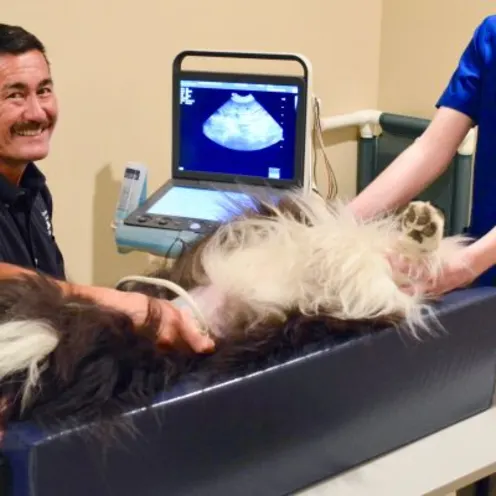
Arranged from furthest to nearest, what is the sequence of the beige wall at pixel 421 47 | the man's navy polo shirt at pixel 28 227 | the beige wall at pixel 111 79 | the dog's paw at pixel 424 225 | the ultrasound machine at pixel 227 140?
1. the beige wall at pixel 421 47
2. the beige wall at pixel 111 79
3. the ultrasound machine at pixel 227 140
4. the man's navy polo shirt at pixel 28 227
5. the dog's paw at pixel 424 225

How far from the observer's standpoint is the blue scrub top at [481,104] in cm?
123

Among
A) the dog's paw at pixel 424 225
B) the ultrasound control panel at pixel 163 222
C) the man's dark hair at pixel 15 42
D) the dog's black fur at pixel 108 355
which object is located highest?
the man's dark hair at pixel 15 42

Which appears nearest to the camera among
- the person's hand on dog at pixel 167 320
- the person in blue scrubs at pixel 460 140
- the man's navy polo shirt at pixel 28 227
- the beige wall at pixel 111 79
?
the person's hand on dog at pixel 167 320

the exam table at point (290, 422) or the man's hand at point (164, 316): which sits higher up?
the man's hand at point (164, 316)

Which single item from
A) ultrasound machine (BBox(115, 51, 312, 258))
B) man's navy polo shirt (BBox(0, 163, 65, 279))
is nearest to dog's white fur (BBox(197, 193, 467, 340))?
man's navy polo shirt (BBox(0, 163, 65, 279))

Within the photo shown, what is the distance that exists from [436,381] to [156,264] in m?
0.39

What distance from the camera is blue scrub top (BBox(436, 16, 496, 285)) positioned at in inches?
48.5

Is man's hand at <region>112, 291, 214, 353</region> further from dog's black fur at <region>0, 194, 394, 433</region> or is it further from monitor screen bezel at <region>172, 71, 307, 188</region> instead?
monitor screen bezel at <region>172, 71, 307, 188</region>

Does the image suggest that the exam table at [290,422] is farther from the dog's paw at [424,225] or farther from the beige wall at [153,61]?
the beige wall at [153,61]

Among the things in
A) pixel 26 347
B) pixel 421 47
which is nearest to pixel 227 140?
pixel 421 47

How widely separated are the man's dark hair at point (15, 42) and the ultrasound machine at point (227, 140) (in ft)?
1.53

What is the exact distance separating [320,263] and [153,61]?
4.70ft

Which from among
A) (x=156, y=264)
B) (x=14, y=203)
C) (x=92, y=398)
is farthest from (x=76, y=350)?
(x=14, y=203)

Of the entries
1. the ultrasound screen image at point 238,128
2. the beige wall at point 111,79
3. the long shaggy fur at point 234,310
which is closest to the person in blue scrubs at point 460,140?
the long shaggy fur at point 234,310
